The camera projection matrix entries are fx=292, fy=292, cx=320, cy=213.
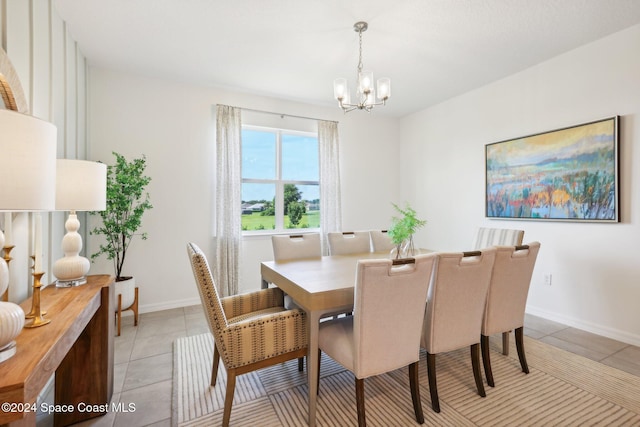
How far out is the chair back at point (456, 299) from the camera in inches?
66.7

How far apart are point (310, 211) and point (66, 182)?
3089mm

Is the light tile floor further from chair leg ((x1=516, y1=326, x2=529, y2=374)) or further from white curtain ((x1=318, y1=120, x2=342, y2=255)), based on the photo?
white curtain ((x1=318, y1=120, x2=342, y2=255))

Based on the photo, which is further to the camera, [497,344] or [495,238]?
[495,238]

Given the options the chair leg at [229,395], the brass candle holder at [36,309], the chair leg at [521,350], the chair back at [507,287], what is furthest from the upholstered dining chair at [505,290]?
the brass candle holder at [36,309]

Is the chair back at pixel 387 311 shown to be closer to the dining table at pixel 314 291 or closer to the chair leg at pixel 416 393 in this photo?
the chair leg at pixel 416 393

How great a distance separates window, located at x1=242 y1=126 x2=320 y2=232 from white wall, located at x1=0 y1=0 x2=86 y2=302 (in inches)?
71.0

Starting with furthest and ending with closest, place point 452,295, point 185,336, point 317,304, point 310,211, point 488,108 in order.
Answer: point 310,211 < point 488,108 < point 185,336 < point 452,295 < point 317,304

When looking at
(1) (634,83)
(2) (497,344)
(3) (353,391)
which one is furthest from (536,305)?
(3) (353,391)

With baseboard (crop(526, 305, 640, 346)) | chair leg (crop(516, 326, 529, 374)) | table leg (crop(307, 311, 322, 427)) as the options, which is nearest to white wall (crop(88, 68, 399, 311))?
table leg (crop(307, 311, 322, 427))

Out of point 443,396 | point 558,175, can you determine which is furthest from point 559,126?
point 443,396

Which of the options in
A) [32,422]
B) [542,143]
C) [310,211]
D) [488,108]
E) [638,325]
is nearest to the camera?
[32,422]

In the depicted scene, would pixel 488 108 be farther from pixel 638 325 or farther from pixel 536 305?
pixel 638 325

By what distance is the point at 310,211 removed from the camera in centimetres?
446

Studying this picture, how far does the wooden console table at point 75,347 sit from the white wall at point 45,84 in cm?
31
